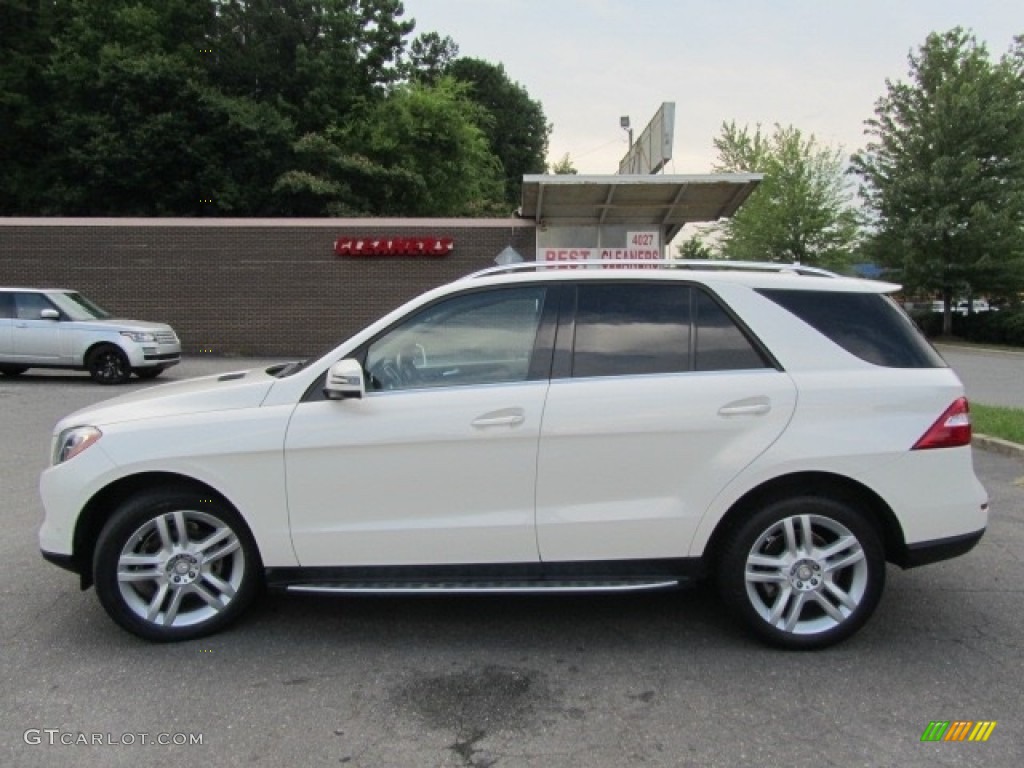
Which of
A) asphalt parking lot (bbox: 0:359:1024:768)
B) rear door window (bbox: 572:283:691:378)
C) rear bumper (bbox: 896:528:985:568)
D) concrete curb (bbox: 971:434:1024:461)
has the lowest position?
asphalt parking lot (bbox: 0:359:1024:768)

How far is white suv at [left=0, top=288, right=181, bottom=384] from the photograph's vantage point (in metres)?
13.5

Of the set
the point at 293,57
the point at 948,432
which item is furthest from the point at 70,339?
the point at 293,57

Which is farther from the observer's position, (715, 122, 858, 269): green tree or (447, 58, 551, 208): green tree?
(447, 58, 551, 208): green tree

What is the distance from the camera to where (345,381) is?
3.49 meters

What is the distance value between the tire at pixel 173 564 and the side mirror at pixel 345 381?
0.77 metres

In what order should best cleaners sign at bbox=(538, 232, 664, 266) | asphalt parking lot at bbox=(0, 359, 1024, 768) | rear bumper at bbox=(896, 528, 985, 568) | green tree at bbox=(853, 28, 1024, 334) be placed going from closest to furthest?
Answer: 1. asphalt parking lot at bbox=(0, 359, 1024, 768)
2. rear bumper at bbox=(896, 528, 985, 568)
3. best cleaners sign at bbox=(538, 232, 664, 266)
4. green tree at bbox=(853, 28, 1024, 334)

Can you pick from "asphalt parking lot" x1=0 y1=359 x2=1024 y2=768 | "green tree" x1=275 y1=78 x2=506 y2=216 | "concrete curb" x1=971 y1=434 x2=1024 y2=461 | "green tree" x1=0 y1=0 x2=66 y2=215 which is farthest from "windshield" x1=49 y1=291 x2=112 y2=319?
"green tree" x1=0 y1=0 x2=66 y2=215

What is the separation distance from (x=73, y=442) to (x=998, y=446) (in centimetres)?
790

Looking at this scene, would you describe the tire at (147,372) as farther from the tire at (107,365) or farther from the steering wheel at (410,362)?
the steering wheel at (410,362)

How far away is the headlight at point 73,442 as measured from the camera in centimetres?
365

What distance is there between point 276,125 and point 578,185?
613 inches

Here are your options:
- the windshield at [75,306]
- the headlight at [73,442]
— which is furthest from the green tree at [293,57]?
the headlight at [73,442]

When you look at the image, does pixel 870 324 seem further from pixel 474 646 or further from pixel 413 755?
pixel 413 755

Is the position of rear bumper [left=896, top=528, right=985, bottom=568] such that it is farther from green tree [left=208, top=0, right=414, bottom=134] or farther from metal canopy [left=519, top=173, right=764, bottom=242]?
green tree [left=208, top=0, right=414, bottom=134]
